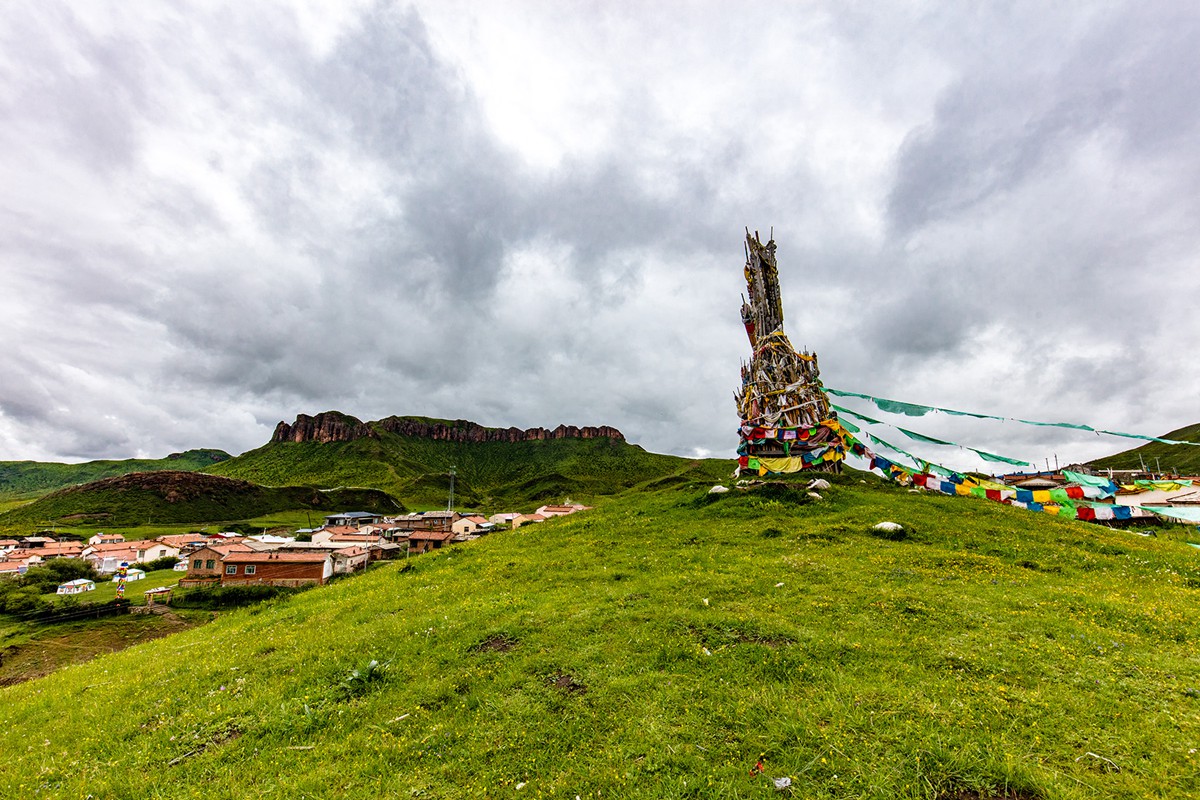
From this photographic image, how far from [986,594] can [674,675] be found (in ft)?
31.5

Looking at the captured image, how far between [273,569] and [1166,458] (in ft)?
799

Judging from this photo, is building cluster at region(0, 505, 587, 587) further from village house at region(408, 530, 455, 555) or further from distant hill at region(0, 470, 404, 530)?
distant hill at region(0, 470, 404, 530)

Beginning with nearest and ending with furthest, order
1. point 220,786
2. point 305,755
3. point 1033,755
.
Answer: point 1033,755
point 220,786
point 305,755

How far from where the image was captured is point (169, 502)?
122312mm

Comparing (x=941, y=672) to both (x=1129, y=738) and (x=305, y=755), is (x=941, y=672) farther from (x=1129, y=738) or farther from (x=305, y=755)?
(x=305, y=755)

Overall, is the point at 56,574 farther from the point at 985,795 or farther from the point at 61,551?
the point at 985,795

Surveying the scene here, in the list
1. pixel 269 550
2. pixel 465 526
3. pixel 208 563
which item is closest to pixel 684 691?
pixel 269 550

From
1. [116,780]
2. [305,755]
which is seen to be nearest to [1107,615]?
[305,755]

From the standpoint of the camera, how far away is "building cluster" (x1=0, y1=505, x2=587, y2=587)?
176 feet

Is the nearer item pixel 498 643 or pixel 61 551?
pixel 498 643

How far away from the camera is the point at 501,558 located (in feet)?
71.4

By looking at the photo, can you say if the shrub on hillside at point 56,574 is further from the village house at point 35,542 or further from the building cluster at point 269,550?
the village house at point 35,542

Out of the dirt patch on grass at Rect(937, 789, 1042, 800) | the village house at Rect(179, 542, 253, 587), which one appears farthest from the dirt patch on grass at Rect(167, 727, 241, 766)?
the village house at Rect(179, 542, 253, 587)

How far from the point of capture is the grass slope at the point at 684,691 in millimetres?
6953
